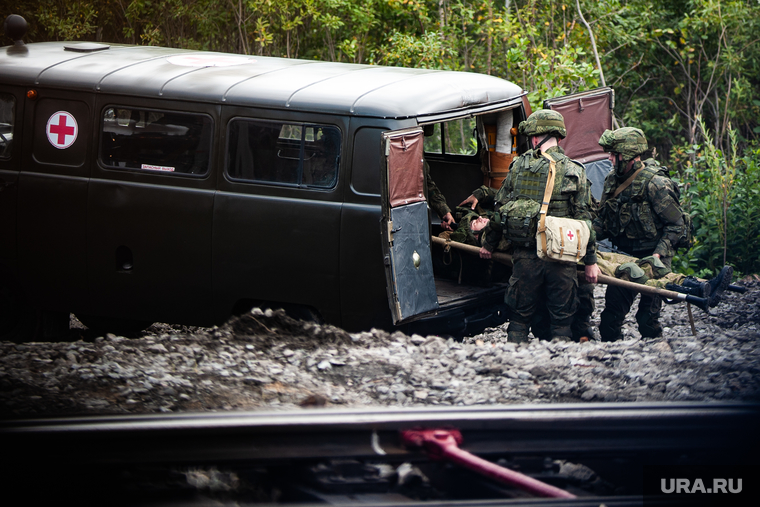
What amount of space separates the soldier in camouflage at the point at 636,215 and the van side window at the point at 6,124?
5.02m

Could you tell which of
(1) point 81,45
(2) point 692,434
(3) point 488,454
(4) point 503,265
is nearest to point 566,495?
(3) point 488,454

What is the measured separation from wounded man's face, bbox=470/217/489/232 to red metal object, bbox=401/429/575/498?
3291 mm

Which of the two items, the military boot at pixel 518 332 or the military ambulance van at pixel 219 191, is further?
the military boot at pixel 518 332

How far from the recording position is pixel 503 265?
675cm

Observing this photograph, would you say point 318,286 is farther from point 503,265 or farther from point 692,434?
point 692,434

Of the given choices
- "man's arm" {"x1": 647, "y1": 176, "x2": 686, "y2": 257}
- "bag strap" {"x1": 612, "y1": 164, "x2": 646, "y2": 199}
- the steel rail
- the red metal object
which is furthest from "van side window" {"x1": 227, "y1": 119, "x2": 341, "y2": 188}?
"man's arm" {"x1": 647, "y1": 176, "x2": 686, "y2": 257}

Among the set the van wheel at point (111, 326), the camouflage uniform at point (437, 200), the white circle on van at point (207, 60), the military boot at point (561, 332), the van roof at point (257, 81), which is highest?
the white circle on van at point (207, 60)

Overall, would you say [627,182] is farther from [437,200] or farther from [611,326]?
[437,200]

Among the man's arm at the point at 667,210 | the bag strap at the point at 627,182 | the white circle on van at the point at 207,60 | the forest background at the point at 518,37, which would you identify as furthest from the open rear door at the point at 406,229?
the forest background at the point at 518,37

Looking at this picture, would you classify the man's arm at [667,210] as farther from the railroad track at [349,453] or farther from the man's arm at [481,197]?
the railroad track at [349,453]

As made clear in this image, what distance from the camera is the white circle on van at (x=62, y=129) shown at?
5.80 m

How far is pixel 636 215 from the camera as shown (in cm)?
648

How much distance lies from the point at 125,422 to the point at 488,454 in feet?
5.68

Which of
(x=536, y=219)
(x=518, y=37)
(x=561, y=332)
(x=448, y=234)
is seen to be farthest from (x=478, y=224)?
(x=518, y=37)
